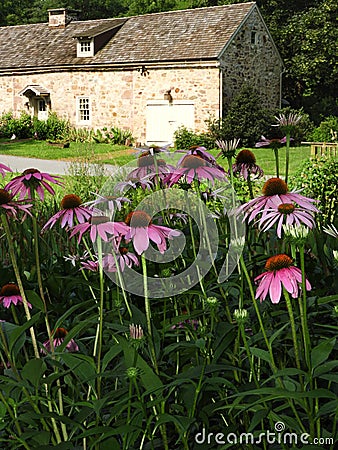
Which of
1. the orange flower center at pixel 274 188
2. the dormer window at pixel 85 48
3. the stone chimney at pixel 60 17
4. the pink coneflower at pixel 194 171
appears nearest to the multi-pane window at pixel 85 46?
the dormer window at pixel 85 48

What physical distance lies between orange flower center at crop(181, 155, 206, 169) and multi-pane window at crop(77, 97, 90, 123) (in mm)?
18855

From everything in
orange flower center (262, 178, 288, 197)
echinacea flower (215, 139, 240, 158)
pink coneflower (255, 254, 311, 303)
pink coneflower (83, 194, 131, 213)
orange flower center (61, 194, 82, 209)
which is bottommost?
pink coneflower (255, 254, 311, 303)

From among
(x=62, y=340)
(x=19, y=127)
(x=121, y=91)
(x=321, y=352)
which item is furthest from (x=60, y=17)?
(x=321, y=352)

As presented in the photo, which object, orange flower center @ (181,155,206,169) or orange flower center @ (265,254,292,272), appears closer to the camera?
orange flower center @ (265,254,292,272)

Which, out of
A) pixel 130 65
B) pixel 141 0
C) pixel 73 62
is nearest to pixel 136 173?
pixel 130 65

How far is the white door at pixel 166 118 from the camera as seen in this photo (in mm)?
18250

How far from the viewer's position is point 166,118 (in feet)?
61.0

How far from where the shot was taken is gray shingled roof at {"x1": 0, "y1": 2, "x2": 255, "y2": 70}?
18516mm

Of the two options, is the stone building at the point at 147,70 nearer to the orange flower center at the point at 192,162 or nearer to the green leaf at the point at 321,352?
the orange flower center at the point at 192,162

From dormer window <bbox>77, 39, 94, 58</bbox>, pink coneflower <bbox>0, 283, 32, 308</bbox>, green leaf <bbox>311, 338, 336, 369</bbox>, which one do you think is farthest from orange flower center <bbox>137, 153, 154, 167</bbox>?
dormer window <bbox>77, 39, 94, 58</bbox>

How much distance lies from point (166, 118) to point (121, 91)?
5.64 feet

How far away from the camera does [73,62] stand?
65.8ft

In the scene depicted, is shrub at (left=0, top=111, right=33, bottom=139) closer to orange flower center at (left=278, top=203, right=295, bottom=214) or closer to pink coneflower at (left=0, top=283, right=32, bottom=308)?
pink coneflower at (left=0, top=283, right=32, bottom=308)

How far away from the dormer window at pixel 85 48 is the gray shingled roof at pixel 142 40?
0.60 ft
